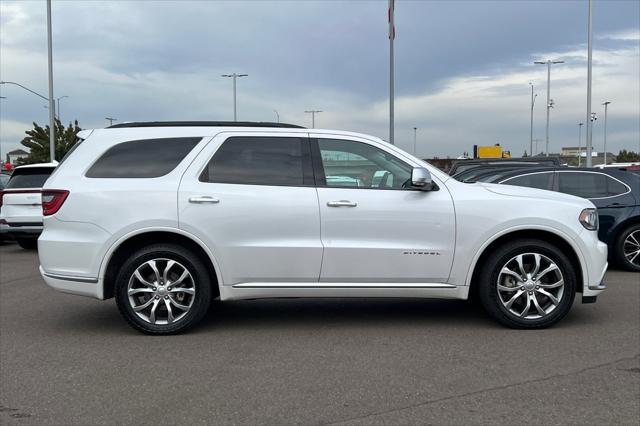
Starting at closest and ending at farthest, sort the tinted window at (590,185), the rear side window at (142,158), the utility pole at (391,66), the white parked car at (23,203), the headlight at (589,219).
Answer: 1. the rear side window at (142,158)
2. the headlight at (589,219)
3. the tinted window at (590,185)
4. the white parked car at (23,203)
5. the utility pole at (391,66)

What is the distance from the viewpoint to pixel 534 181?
29.4 feet

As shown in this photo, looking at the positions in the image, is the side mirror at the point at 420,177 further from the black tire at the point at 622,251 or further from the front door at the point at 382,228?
the black tire at the point at 622,251

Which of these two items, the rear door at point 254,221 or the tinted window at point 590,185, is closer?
the rear door at point 254,221

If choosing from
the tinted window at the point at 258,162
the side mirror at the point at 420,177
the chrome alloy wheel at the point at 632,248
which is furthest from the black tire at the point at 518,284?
the chrome alloy wheel at the point at 632,248

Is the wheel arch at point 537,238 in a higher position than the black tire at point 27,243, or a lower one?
higher

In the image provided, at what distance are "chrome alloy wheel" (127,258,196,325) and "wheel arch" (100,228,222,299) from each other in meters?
0.21

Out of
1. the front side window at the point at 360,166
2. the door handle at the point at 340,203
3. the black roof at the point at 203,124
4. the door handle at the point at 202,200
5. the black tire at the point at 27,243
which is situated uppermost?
the black roof at the point at 203,124

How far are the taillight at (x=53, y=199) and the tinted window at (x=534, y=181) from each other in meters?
6.40

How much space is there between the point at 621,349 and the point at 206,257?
3.67 m

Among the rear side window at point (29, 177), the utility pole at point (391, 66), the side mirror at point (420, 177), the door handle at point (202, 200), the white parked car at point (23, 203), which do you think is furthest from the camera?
the utility pole at point (391, 66)

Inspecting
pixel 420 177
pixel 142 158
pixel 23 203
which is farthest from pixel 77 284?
pixel 23 203

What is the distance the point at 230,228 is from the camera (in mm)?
5160

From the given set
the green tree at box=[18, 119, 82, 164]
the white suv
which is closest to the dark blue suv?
the white suv

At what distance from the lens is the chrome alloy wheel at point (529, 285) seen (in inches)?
209
